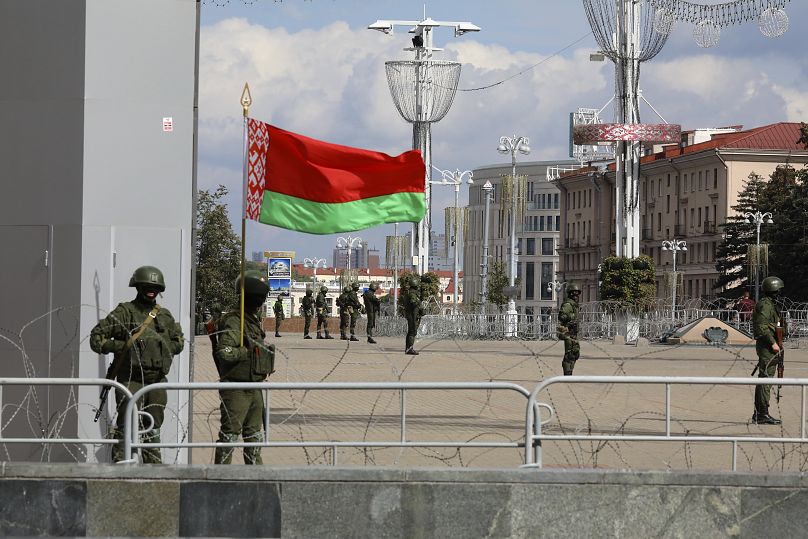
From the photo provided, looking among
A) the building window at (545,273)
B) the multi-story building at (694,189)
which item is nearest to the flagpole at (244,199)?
the multi-story building at (694,189)

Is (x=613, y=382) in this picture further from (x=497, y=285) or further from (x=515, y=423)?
(x=497, y=285)

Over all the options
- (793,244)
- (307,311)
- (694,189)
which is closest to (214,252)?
(307,311)

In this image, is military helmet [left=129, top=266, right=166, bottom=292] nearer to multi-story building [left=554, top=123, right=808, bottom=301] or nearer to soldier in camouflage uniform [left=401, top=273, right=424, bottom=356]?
soldier in camouflage uniform [left=401, top=273, right=424, bottom=356]

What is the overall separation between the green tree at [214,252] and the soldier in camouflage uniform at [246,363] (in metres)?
44.5

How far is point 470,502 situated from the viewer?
363 inches

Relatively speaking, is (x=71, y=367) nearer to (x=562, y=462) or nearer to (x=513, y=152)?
(x=562, y=462)

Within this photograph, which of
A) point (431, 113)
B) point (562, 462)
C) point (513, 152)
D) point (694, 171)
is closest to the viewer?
point (562, 462)

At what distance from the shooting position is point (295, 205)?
1247cm

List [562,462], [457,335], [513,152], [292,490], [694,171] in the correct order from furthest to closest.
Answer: [694,171], [513,152], [457,335], [562,462], [292,490]

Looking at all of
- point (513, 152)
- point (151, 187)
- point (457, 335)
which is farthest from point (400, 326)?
point (151, 187)

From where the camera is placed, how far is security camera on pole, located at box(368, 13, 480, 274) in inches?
2395

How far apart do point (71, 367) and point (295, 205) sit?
6.82 ft

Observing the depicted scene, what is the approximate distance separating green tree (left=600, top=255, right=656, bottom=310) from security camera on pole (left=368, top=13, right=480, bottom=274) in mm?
7149

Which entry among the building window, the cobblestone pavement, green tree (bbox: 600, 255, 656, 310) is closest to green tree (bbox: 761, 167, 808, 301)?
green tree (bbox: 600, 255, 656, 310)
